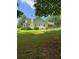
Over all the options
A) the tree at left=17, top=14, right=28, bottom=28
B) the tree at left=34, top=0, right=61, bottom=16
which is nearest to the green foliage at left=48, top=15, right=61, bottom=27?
the tree at left=34, top=0, right=61, bottom=16

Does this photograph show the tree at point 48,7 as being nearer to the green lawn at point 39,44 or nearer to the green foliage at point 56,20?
the green foliage at point 56,20

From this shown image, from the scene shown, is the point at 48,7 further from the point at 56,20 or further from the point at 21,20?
the point at 21,20

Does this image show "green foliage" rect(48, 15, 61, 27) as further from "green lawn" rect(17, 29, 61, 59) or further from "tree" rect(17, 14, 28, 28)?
"tree" rect(17, 14, 28, 28)

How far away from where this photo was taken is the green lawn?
163 centimetres

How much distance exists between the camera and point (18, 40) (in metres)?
1.62

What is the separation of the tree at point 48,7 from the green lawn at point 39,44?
168 mm

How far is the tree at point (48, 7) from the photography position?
5.47 ft

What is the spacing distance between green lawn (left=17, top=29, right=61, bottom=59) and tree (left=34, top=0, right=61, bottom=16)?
168mm

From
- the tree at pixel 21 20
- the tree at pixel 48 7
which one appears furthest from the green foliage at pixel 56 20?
the tree at pixel 21 20

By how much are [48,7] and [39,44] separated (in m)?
0.35

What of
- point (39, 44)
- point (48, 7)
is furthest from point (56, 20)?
point (39, 44)

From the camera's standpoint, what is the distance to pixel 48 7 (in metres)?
1.68
